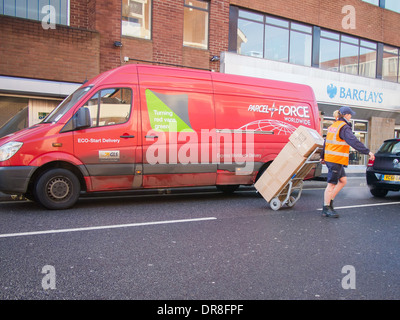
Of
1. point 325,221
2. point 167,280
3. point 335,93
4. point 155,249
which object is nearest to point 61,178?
point 155,249

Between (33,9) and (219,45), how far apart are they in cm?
681

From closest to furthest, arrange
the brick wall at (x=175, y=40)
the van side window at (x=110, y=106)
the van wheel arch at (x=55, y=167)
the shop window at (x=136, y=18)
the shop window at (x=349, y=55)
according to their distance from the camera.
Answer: the van wheel arch at (x=55, y=167)
the van side window at (x=110, y=106)
the shop window at (x=136, y=18)
the brick wall at (x=175, y=40)
the shop window at (x=349, y=55)

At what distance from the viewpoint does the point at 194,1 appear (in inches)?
549

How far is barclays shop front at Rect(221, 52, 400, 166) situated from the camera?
15195 millimetres

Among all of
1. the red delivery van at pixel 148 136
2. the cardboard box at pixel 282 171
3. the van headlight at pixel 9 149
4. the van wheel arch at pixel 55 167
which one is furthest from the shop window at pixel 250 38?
the van headlight at pixel 9 149

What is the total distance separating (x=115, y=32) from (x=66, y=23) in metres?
1.57

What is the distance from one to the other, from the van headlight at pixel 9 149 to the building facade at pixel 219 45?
5.60 metres

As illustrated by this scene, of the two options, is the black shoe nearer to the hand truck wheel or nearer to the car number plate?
the hand truck wheel

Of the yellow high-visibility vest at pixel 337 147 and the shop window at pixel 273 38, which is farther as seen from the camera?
the shop window at pixel 273 38

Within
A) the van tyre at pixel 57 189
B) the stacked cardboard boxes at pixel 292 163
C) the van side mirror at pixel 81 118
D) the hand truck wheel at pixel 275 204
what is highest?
the van side mirror at pixel 81 118

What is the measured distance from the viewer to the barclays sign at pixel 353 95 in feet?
58.1

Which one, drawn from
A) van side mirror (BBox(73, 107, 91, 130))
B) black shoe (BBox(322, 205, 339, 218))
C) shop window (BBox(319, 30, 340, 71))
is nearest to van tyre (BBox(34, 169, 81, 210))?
van side mirror (BBox(73, 107, 91, 130))

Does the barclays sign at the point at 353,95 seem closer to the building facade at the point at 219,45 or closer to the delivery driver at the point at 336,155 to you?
the building facade at the point at 219,45

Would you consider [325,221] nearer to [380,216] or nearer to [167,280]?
[380,216]
